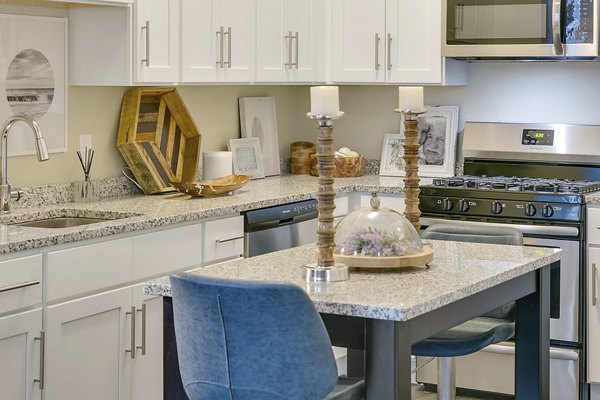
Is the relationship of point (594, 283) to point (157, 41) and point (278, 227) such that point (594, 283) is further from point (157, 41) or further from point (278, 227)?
point (157, 41)

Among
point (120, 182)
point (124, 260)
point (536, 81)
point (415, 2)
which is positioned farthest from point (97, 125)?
point (536, 81)

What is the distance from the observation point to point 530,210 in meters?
4.52

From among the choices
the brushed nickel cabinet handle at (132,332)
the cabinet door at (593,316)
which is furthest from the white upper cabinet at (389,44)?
the brushed nickel cabinet handle at (132,332)

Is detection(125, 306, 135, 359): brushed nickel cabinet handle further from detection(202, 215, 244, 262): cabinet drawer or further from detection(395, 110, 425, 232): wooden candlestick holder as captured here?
detection(395, 110, 425, 232): wooden candlestick holder

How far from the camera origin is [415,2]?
5.04 m

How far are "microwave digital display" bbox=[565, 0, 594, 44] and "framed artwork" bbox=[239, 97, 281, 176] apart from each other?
1642 mm

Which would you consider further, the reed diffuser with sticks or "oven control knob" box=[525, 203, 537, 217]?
"oven control knob" box=[525, 203, 537, 217]

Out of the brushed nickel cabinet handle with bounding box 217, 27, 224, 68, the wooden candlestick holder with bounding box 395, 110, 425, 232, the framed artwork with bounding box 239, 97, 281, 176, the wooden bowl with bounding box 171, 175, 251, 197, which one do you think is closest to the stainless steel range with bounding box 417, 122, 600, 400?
the wooden bowl with bounding box 171, 175, 251, 197

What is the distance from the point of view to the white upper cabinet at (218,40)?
173 inches

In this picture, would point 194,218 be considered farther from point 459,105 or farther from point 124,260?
point 459,105

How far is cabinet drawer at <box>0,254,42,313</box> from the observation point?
3145 millimetres

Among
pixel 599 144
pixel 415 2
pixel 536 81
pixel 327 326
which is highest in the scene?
pixel 415 2

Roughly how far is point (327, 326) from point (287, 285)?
313 mm

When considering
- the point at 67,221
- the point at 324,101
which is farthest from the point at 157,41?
the point at 324,101
